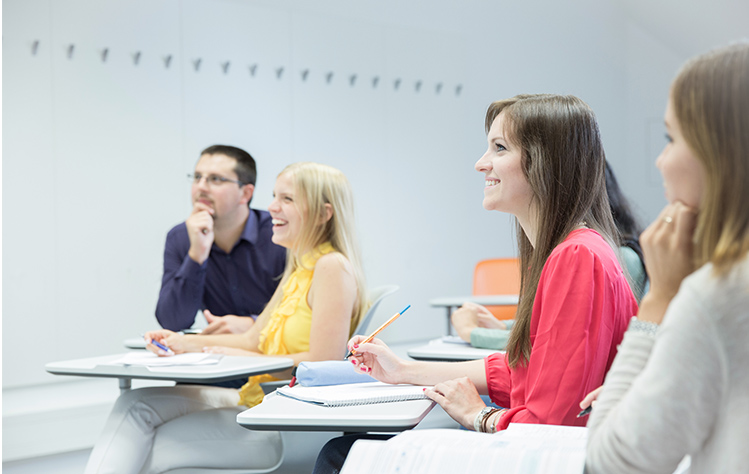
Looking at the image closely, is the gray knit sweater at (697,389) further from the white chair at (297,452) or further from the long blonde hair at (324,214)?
the long blonde hair at (324,214)

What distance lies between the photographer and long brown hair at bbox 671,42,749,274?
0.76 m

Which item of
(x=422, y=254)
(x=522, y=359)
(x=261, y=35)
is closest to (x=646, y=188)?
(x=422, y=254)

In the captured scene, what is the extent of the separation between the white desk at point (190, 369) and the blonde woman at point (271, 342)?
157 mm

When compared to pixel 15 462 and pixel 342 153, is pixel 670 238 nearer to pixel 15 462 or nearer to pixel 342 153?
pixel 15 462

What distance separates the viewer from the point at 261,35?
466 centimetres

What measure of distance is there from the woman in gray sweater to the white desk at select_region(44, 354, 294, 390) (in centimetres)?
129

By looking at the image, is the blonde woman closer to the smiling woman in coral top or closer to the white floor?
the smiling woman in coral top

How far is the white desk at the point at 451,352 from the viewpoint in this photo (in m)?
2.14

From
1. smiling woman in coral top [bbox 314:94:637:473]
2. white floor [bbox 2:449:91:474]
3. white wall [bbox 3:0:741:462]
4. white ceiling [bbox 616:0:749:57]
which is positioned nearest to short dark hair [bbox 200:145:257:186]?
white wall [bbox 3:0:741:462]

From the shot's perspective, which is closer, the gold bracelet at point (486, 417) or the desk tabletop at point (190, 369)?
the gold bracelet at point (486, 417)

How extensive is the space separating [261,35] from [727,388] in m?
4.32

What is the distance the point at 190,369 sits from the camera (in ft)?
6.54

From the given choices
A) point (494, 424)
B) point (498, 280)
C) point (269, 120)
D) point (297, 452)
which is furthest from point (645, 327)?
point (269, 120)

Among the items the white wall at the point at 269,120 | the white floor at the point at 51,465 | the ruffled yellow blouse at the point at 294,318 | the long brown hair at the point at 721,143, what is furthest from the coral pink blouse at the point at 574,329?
the white floor at the point at 51,465
